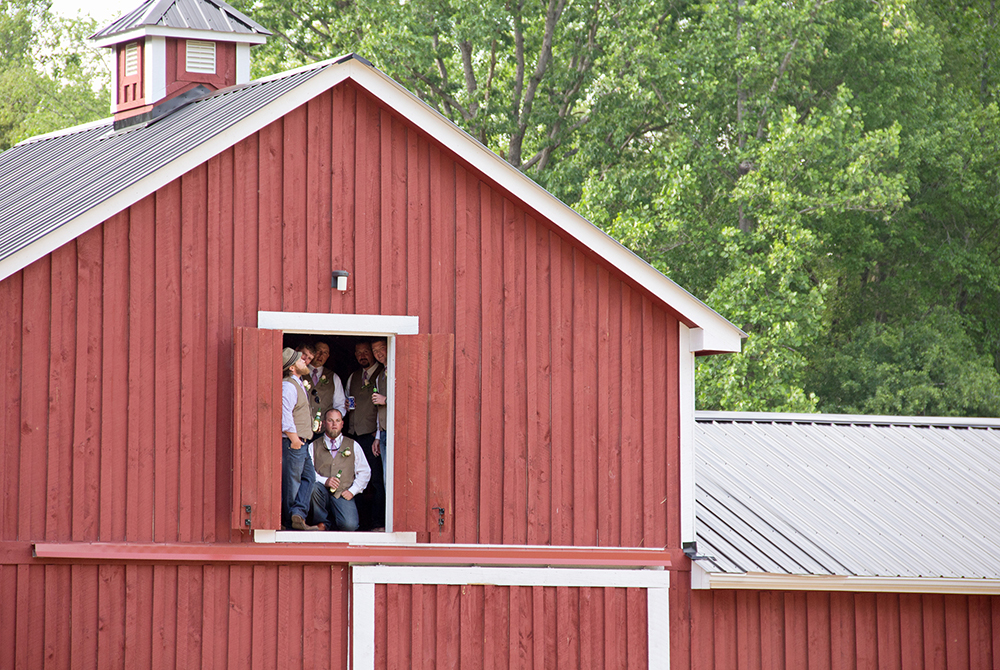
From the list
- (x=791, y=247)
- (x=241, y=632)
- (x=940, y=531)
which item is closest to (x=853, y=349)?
(x=791, y=247)

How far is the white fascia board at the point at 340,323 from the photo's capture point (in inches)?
476

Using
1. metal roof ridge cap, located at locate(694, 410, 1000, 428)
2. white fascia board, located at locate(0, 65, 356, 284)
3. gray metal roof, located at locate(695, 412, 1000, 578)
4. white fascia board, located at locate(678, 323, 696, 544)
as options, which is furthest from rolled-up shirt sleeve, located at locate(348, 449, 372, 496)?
metal roof ridge cap, located at locate(694, 410, 1000, 428)

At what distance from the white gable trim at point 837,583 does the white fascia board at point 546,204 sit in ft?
6.61

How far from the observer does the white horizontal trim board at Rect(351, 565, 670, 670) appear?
12.2 metres

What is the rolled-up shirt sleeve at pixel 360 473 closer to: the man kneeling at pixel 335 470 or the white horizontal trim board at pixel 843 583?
the man kneeling at pixel 335 470

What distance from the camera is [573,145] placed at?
3316 cm

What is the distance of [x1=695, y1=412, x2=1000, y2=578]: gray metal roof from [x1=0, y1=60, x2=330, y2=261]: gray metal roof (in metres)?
5.68

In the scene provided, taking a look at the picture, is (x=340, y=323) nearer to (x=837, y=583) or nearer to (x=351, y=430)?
(x=351, y=430)

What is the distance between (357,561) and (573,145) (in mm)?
21986

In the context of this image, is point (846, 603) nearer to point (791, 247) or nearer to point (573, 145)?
point (791, 247)

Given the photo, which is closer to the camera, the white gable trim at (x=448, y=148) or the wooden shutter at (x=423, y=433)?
the white gable trim at (x=448, y=148)

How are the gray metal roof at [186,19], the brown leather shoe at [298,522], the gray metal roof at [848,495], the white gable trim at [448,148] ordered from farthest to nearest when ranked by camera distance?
the gray metal roof at [186,19] < the gray metal roof at [848,495] < the brown leather shoe at [298,522] < the white gable trim at [448,148]

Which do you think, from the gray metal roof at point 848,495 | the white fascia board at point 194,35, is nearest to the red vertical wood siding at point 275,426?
the gray metal roof at point 848,495

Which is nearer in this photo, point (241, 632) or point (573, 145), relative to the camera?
point (241, 632)
